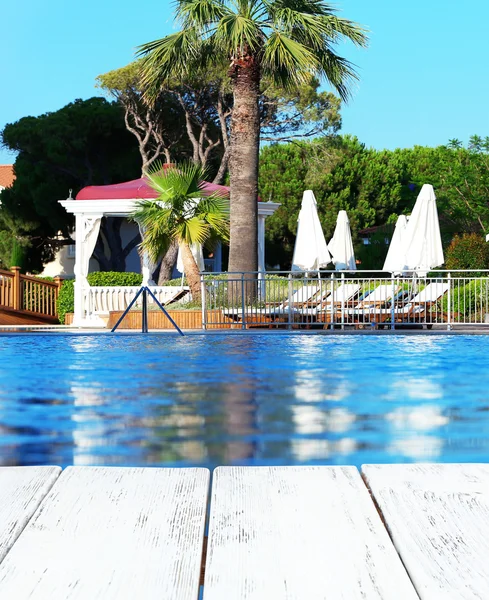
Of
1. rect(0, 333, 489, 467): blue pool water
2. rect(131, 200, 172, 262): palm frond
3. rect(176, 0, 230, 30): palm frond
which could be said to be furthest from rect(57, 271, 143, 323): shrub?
Result: rect(0, 333, 489, 467): blue pool water

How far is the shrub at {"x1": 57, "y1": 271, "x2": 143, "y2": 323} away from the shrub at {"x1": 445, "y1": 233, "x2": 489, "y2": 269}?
10510 millimetres

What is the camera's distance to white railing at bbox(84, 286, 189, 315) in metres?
22.8

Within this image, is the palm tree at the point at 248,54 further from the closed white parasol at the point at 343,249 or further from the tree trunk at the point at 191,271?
the closed white parasol at the point at 343,249

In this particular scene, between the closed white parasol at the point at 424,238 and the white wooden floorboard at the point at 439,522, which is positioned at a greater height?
the closed white parasol at the point at 424,238

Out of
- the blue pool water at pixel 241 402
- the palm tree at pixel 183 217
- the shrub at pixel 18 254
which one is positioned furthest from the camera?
the shrub at pixel 18 254

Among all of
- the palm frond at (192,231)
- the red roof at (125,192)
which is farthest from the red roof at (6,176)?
the palm frond at (192,231)

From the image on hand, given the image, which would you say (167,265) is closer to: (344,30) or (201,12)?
(201,12)

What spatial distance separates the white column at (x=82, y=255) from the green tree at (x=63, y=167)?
883 cm

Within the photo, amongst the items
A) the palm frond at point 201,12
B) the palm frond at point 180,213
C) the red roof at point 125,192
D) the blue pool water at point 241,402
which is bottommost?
the blue pool water at point 241,402

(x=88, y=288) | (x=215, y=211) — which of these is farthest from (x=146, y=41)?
(x=88, y=288)

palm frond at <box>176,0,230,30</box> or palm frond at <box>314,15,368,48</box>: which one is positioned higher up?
palm frond at <box>176,0,230,30</box>

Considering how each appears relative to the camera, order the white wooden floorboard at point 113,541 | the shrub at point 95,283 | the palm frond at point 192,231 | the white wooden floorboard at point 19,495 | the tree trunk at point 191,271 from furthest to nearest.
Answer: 1. the shrub at point 95,283
2. the tree trunk at point 191,271
3. the palm frond at point 192,231
4. the white wooden floorboard at point 19,495
5. the white wooden floorboard at point 113,541

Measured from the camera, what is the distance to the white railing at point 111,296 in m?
22.8

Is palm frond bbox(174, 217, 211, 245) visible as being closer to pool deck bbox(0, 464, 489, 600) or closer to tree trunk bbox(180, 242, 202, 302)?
tree trunk bbox(180, 242, 202, 302)
